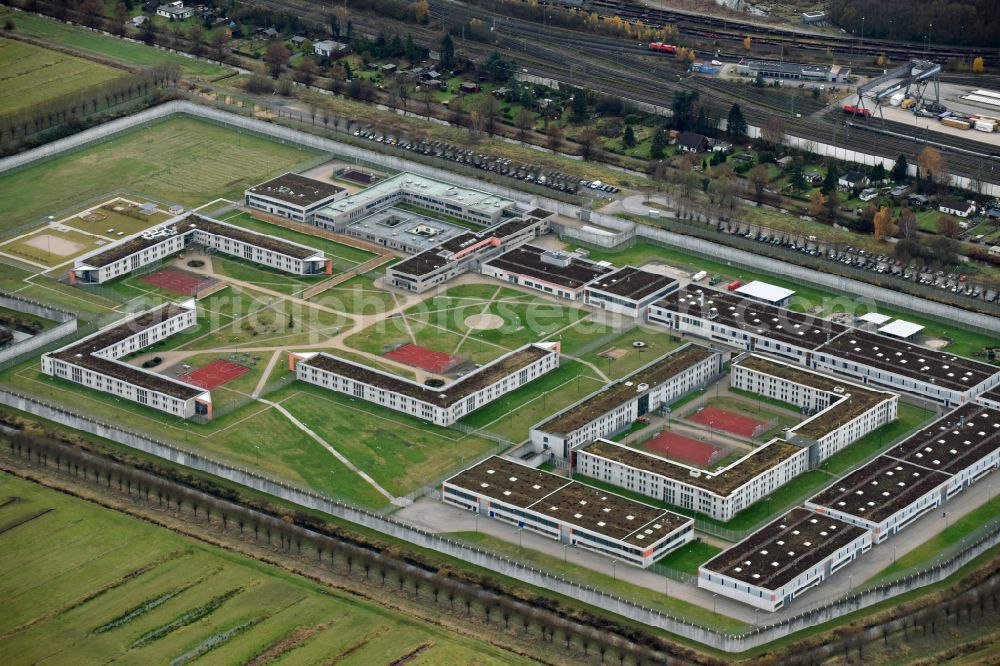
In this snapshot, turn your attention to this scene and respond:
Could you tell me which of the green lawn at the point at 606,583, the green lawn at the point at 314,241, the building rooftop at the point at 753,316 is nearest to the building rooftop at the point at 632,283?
the building rooftop at the point at 753,316

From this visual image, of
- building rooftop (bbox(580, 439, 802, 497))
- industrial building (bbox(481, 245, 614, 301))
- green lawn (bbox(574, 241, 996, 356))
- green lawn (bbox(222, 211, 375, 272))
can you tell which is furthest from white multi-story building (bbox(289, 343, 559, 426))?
green lawn (bbox(574, 241, 996, 356))

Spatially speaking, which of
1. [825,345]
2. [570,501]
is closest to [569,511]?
[570,501]

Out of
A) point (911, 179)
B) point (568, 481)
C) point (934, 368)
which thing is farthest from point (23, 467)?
point (911, 179)

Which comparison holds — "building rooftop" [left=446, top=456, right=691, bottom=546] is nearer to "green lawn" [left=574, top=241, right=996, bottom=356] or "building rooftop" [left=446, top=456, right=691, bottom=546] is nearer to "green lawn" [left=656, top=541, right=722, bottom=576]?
"green lawn" [left=656, top=541, right=722, bottom=576]

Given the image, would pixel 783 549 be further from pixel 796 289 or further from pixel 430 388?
pixel 796 289

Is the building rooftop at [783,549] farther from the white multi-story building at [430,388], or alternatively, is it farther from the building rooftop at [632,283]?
the building rooftop at [632,283]

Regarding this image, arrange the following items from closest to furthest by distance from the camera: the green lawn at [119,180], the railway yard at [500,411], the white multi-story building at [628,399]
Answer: the railway yard at [500,411]
the white multi-story building at [628,399]
the green lawn at [119,180]
